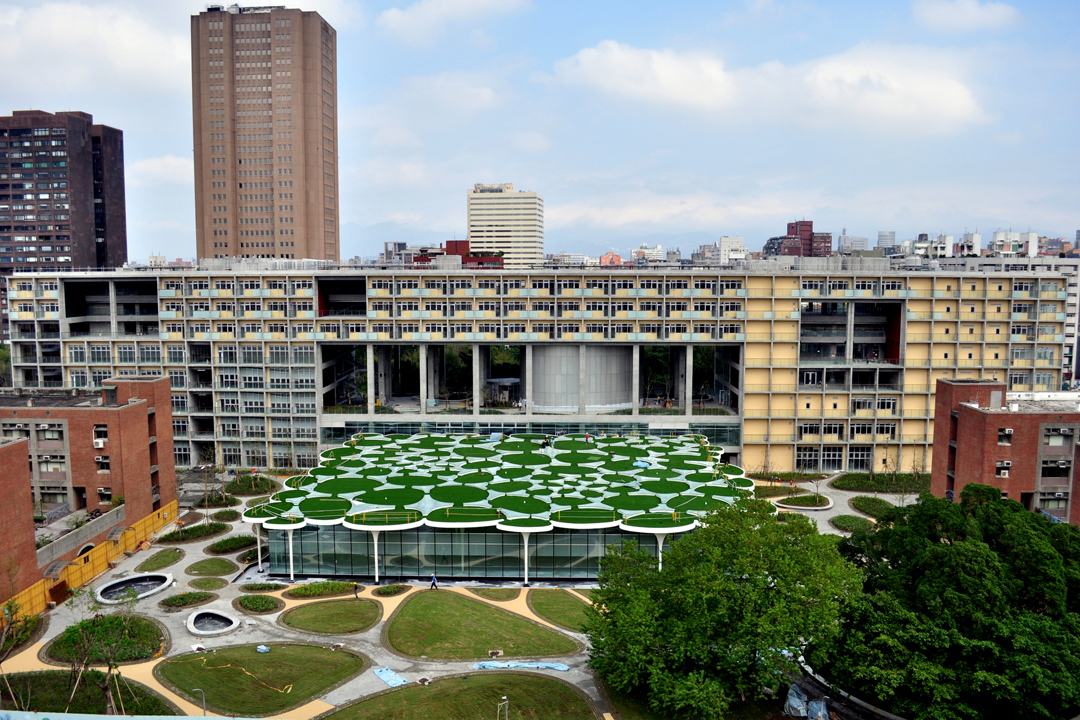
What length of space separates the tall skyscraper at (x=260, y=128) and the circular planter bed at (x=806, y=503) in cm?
11268

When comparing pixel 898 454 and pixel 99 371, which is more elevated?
pixel 99 371

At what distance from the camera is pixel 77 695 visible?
36.8 meters

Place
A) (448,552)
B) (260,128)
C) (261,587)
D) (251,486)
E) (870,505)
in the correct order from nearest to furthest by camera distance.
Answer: (261,587) → (448,552) → (870,505) → (251,486) → (260,128)

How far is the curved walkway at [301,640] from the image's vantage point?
36969mm

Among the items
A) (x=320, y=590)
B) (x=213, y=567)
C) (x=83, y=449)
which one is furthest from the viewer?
(x=83, y=449)

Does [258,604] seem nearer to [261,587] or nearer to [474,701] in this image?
[261,587]

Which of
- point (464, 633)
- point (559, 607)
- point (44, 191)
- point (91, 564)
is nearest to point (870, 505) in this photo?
point (559, 607)

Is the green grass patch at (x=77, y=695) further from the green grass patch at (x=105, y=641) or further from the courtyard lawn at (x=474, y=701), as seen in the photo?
the courtyard lawn at (x=474, y=701)

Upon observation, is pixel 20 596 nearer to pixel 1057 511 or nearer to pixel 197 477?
pixel 197 477

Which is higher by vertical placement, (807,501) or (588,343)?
(588,343)

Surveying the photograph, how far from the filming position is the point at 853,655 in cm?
3344

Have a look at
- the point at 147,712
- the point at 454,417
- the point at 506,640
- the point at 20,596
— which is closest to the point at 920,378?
the point at 454,417

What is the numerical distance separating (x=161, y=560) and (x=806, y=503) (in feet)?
181

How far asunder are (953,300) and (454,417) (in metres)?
55.1
